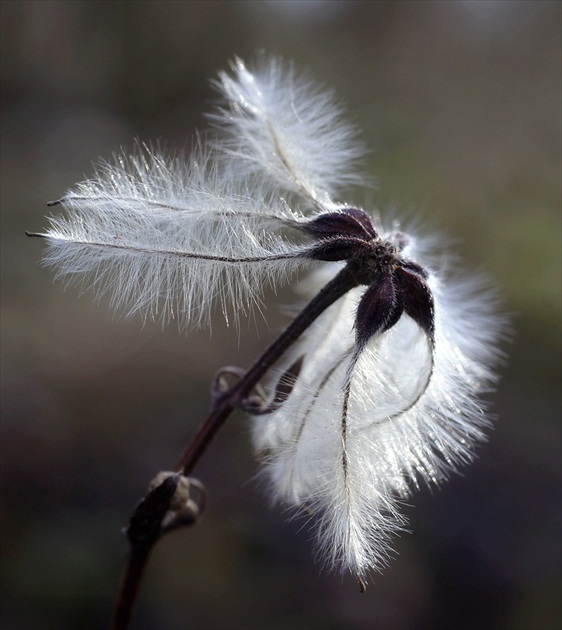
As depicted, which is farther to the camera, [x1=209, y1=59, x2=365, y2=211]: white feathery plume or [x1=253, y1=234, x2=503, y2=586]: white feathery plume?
[x1=209, y1=59, x2=365, y2=211]: white feathery plume

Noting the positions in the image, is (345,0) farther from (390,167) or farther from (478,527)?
(478,527)

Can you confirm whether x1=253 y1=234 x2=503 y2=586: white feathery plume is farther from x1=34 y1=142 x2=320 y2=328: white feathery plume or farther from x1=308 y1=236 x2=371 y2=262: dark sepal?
x1=34 y1=142 x2=320 y2=328: white feathery plume

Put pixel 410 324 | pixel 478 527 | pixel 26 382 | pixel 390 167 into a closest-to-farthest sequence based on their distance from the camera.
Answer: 1. pixel 410 324
2. pixel 478 527
3. pixel 26 382
4. pixel 390 167

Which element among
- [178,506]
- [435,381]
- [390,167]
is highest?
[390,167]

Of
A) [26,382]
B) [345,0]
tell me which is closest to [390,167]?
[345,0]

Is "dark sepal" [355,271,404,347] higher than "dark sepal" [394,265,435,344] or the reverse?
the reverse

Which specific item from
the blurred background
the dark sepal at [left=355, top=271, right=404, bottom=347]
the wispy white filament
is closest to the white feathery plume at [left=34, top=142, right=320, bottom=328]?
the wispy white filament

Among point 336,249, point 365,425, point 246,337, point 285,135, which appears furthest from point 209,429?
point 246,337
